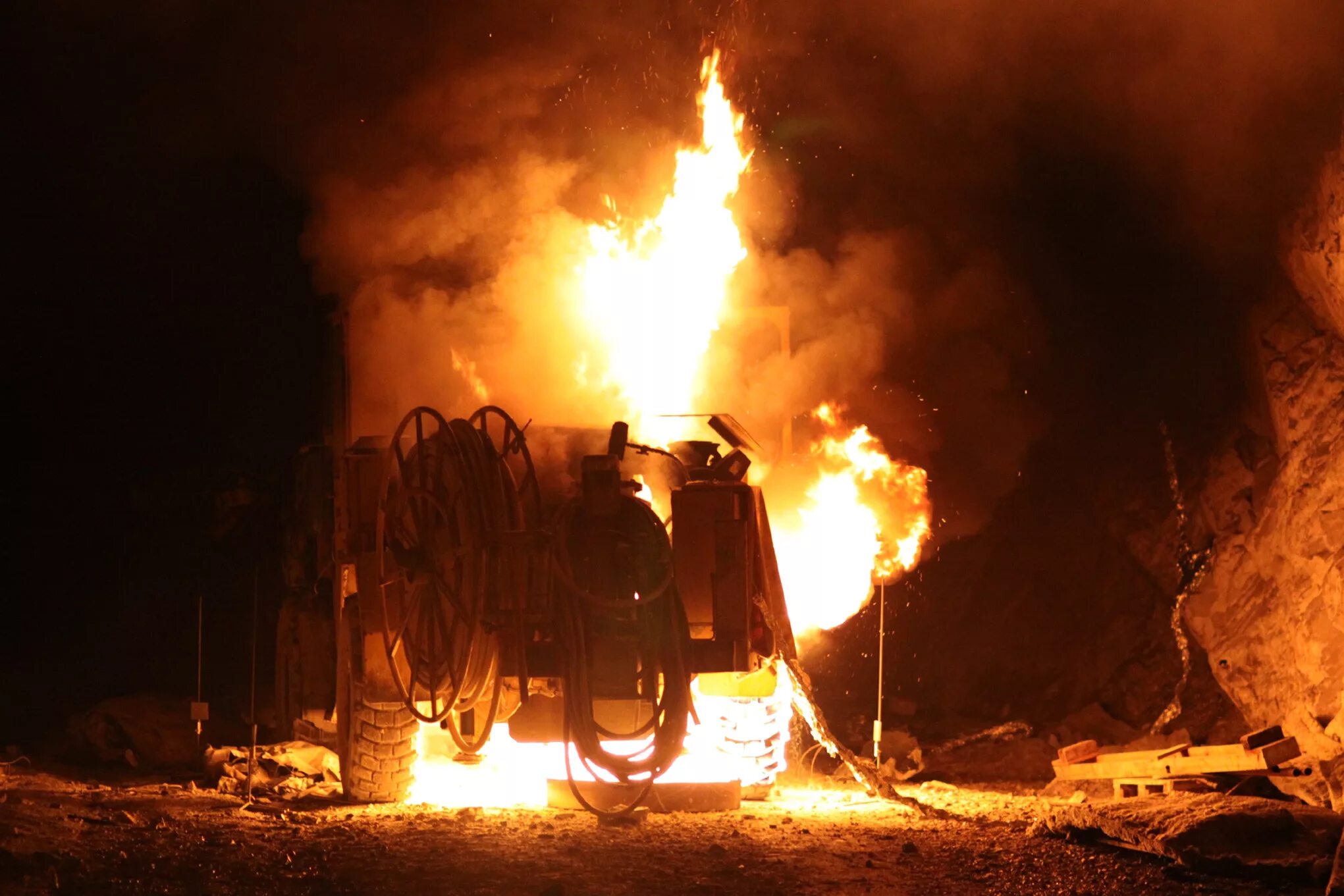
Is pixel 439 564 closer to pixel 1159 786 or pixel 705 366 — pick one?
pixel 1159 786

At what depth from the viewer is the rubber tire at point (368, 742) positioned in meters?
7.22

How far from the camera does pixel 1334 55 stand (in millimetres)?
7473

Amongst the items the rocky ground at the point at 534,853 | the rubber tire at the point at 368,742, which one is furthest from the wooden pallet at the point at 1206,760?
the rubber tire at the point at 368,742

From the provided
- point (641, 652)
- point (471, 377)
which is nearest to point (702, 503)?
point (641, 652)

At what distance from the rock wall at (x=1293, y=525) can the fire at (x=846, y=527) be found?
97.2 inches

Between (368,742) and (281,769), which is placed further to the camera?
(281,769)

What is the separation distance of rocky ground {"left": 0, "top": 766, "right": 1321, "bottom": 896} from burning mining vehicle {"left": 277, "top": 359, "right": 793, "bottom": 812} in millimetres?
377

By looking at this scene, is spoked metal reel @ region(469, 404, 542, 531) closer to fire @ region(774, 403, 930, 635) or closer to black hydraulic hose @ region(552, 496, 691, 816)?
black hydraulic hose @ region(552, 496, 691, 816)

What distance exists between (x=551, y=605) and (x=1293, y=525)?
18.5 ft

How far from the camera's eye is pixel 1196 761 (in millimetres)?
7230

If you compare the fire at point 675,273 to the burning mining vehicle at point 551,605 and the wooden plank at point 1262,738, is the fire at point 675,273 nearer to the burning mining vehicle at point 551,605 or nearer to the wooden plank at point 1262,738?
the burning mining vehicle at point 551,605

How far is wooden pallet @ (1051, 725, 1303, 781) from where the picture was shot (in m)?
7.02

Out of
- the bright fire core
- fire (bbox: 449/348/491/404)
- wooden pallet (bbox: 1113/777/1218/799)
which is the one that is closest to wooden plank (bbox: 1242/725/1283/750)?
wooden pallet (bbox: 1113/777/1218/799)

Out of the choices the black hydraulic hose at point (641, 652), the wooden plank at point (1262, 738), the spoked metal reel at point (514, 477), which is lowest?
the wooden plank at point (1262, 738)
